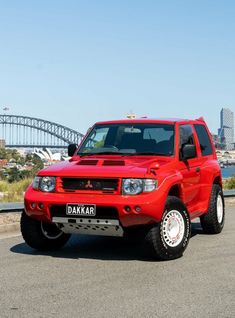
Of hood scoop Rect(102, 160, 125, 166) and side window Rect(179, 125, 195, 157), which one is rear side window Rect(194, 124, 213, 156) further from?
hood scoop Rect(102, 160, 125, 166)

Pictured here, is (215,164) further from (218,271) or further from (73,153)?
(218,271)

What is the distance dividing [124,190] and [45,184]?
1095 mm

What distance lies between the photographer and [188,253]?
24.7ft

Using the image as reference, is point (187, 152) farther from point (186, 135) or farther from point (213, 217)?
point (213, 217)

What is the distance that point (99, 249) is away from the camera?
789 cm

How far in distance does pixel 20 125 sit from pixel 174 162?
177m

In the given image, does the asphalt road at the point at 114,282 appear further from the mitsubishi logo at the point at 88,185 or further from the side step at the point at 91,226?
the mitsubishi logo at the point at 88,185

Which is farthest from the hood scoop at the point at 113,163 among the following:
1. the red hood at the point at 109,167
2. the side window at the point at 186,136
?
the side window at the point at 186,136

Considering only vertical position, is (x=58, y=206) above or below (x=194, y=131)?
below

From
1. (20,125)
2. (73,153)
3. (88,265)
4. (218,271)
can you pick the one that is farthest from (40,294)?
(20,125)

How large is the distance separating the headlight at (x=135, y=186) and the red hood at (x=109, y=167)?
0.06 m

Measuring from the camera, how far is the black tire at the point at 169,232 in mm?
6781

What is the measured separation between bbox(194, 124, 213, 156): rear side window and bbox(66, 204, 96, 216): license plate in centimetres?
287

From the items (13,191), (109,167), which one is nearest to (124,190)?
(109,167)
